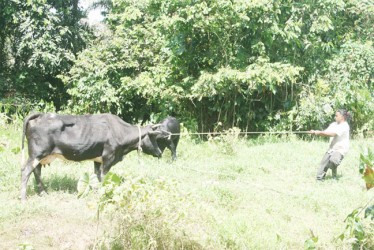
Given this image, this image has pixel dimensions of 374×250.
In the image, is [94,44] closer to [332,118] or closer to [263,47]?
[263,47]

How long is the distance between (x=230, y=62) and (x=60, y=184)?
5.85 meters

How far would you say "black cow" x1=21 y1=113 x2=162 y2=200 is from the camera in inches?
251

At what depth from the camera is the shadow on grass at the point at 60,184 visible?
682cm

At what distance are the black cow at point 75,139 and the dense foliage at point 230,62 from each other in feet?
13.9

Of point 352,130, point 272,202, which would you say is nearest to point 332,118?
point 352,130

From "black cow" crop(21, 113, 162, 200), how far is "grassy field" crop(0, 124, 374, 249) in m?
0.36

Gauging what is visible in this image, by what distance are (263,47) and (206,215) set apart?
7.35m

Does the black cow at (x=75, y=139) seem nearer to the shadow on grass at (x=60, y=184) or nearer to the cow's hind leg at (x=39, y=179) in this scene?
the cow's hind leg at (x=39, y=179)

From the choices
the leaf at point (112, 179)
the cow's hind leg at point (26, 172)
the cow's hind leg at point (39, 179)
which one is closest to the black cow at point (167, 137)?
the cow's hind leg at point (39, 179)

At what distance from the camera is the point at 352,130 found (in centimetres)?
1279

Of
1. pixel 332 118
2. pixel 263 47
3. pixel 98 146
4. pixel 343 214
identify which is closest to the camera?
pixel 343 214

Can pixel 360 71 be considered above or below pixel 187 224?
above

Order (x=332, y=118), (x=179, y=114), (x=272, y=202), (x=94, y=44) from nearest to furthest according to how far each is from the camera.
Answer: (x=272, y=202) < (x=332, y=118) < (x=179, y=114) < (x=94, y=44)

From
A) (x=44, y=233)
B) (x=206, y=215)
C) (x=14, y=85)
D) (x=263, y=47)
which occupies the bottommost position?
(x=44, y=233)
